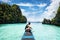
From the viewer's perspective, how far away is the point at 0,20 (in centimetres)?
6862

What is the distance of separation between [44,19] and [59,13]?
129 feet

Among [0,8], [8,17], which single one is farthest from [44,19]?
[0,8]

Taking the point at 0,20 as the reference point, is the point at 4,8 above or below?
above

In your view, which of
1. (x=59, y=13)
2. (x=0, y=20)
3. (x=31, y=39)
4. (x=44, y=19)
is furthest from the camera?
(x=44, y=19)

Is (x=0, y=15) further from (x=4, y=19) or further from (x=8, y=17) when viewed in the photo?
(x=8, y=17)

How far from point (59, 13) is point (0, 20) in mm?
25126

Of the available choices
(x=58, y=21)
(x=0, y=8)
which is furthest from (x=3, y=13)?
(x=58, y=21)

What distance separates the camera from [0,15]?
2707 inches

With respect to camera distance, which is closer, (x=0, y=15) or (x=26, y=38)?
(x=26, y=38)

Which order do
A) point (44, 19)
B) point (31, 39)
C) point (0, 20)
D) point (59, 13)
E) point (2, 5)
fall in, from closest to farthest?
point (31, 39), point (59, 13), point (0, 20), point (2, 5), point (44, 19)

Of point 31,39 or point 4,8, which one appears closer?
point 31,39

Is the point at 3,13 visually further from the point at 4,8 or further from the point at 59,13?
the point at 59,13

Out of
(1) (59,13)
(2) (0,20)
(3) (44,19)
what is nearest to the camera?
(1) (59,13)

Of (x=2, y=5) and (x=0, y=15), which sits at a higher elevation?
(x=2, y=5)
